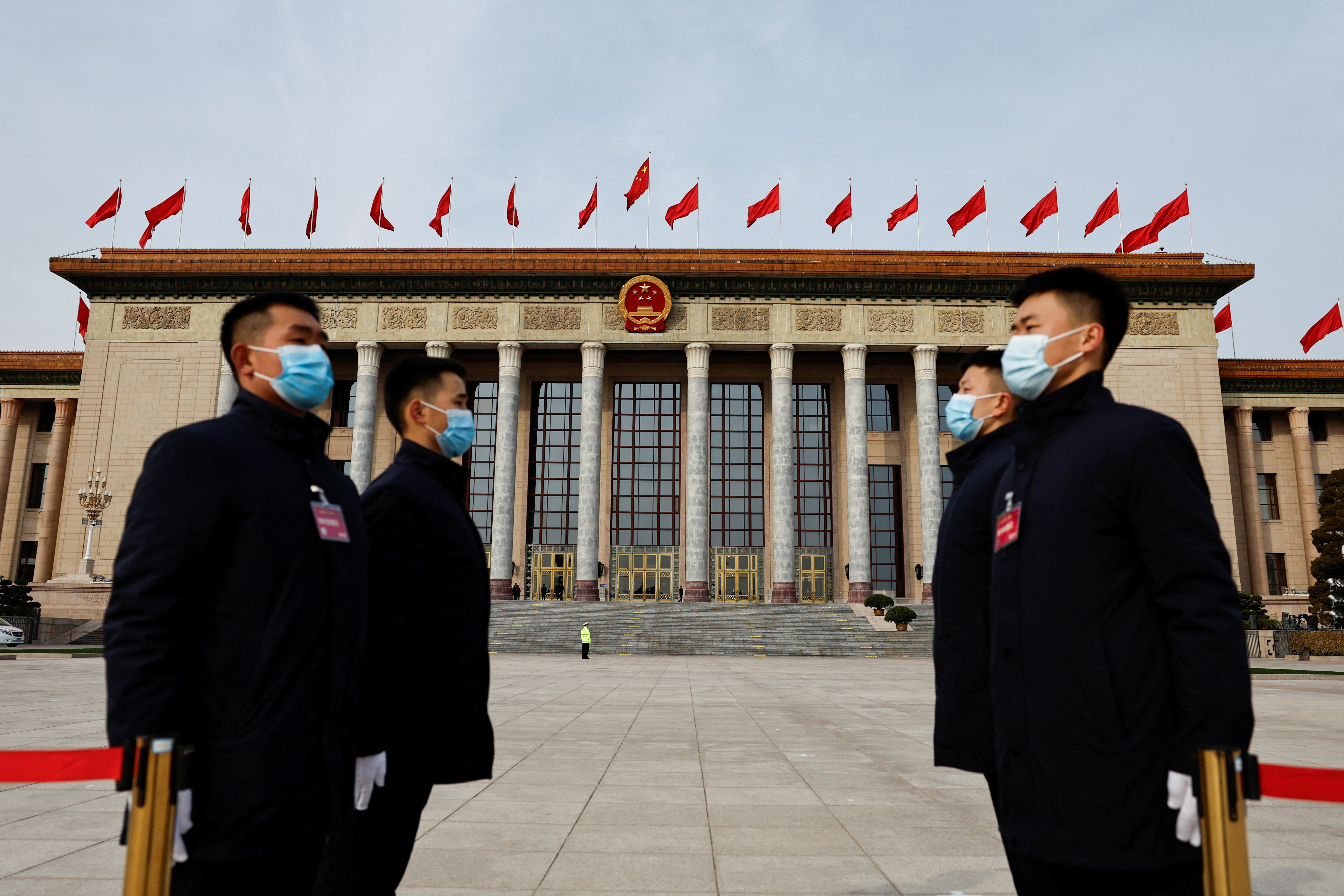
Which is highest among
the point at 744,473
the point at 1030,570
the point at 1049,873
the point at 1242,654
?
the point at 744,473

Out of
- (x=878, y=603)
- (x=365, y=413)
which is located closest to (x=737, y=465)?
(x=878, y=603)

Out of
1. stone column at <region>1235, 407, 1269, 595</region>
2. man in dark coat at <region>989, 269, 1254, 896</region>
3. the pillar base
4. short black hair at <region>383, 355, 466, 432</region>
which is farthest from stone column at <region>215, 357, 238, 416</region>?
stone column at <region>1235, 407, 1269, 595</region>

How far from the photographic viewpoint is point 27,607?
1281 inches

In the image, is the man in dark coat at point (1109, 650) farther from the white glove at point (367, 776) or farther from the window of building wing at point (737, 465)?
the window of building wing at point (737, 465)

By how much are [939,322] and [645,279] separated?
44.8ft

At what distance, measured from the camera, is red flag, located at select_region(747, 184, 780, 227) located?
119ft

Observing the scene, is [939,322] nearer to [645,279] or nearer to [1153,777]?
[645,279]

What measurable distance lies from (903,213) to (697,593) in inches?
735

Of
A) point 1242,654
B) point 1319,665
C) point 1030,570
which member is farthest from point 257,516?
point 1319,665

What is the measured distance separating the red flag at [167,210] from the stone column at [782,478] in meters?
26.2

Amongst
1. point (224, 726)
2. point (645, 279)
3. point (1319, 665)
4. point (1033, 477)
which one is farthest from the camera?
point (645, 279)

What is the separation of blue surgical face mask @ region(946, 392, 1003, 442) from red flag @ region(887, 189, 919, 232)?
3421cm

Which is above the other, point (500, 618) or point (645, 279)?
point (645, 279)

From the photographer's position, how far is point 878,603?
34281 mm
